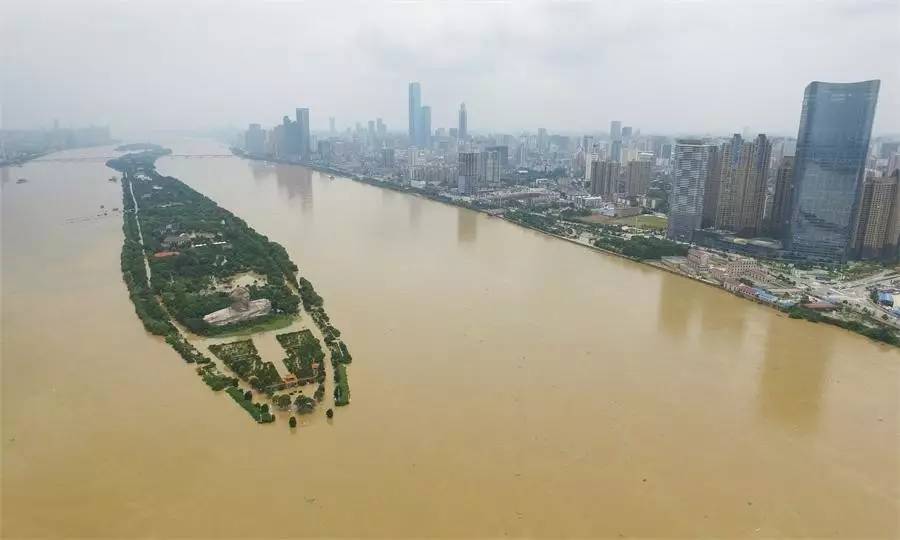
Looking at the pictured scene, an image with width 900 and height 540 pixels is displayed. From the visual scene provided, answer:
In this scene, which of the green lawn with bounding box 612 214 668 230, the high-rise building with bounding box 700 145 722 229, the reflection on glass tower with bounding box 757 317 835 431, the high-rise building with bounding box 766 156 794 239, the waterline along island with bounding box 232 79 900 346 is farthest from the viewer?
the green lawn with bounding box 612 214 668 230

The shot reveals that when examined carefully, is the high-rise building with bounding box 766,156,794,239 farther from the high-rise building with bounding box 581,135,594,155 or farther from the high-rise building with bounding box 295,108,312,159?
the high-rise building with bounding box 295,108,312,159

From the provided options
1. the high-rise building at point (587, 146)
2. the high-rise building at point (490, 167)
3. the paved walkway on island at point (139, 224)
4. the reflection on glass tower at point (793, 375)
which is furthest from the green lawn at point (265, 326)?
the high-rise building at point (587, 146)

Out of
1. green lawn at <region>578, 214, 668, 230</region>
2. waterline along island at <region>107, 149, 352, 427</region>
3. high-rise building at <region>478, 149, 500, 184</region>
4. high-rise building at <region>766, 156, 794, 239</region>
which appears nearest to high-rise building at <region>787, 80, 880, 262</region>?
high-rise building at <region>766, 156, 794, 239</region>

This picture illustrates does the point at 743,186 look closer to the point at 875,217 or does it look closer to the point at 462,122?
the point at 875,217

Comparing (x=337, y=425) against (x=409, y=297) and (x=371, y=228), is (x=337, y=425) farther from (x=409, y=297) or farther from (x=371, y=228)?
(x=371, y=228)

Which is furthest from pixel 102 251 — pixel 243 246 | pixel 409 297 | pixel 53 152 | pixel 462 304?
pixel 53 152

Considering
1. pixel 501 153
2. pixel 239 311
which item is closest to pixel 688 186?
pixel 239 311

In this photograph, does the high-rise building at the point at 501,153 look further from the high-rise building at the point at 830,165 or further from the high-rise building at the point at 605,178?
the high-rise building at the point at 830,165

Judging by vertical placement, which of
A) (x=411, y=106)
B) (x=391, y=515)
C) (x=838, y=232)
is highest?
(x=411, y=106)
